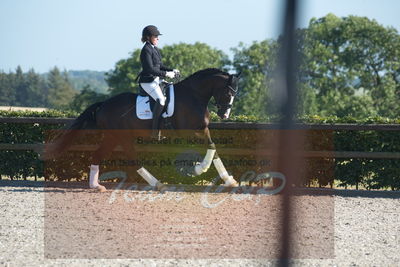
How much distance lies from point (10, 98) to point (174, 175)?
112851 mm

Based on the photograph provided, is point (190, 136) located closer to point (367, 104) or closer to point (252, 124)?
point (252, 124)

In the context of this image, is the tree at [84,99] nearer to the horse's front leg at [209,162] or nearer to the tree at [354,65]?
the tree at [354,65]

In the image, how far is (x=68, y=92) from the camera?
431 ft

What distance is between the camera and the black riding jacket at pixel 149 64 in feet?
34.6

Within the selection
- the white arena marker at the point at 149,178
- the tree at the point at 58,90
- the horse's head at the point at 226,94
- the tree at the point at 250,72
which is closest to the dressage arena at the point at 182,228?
the white arena marker at the point at 149,178

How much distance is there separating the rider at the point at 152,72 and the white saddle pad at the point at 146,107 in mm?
164

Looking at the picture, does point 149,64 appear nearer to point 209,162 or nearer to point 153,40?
point 153,40

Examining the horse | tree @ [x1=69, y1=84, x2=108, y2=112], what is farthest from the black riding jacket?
A: tree @ [x1=69, y1=84, x2=108, y2=112]

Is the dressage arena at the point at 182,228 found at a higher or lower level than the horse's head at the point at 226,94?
lower

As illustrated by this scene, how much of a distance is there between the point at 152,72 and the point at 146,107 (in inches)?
27.2

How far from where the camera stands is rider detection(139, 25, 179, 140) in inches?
414

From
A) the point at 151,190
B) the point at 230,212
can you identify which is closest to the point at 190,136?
the point at 151,190

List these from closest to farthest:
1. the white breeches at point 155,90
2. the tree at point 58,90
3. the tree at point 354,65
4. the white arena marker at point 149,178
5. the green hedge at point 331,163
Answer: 1. the white breeches at point 155,90
2. the white arena marker at point 149,178
3. the green hedge at point 331,163
4. the tree at point 354,65
5. the tree at point 58,90

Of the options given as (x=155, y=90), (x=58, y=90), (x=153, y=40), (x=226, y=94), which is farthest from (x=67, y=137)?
(x=58, y=90)
